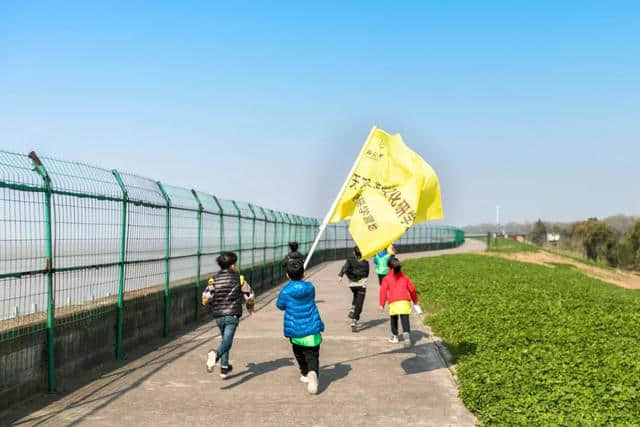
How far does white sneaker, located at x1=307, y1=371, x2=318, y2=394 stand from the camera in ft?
24.8

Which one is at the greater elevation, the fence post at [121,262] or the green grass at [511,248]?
the fence post at [121,262]

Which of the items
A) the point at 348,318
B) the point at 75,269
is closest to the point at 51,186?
the point at 75,269

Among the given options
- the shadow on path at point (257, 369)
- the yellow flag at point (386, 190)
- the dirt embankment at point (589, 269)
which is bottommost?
the dirt embankment at point (589, 269)

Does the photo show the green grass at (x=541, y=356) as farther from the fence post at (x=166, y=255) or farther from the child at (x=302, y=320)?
the fence post at (x=166, y=255)

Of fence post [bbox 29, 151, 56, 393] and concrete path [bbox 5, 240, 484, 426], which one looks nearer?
concrete path [bbox 5, 240, 484, 426]

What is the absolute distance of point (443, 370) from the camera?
29.5ft

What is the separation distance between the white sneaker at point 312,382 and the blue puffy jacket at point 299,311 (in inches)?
18.1

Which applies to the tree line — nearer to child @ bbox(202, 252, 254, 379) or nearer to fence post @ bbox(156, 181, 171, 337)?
fence post @ bbox(156, 181, 171, 337)

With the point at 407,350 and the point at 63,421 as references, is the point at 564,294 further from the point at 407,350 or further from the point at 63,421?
the point at 63,421

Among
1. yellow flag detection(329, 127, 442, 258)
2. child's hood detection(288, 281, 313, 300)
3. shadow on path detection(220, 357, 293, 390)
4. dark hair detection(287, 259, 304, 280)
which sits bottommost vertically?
shadow on path detection(220, 357, 293, 390)

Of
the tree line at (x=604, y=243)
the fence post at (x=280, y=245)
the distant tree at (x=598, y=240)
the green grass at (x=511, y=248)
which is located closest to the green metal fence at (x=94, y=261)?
the fence post at (x=280, y=245)

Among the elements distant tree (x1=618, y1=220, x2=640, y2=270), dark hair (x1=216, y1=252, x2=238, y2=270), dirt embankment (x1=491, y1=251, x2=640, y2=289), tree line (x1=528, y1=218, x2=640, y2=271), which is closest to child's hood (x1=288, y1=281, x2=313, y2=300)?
dark hair (x1=216, y1=252, x2=238, y2=270)

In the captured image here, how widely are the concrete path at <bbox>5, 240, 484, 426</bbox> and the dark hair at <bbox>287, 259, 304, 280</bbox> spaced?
1.34 metres

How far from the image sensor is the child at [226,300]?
27.2ft
